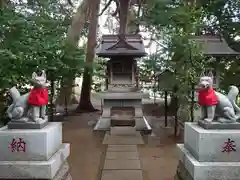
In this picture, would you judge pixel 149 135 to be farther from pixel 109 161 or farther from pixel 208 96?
pixel 208 96

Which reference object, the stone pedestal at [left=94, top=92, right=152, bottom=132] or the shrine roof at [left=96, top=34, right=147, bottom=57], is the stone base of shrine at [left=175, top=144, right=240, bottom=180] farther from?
the shrine roof at [left=96, top=34, right=147, bottom=57]

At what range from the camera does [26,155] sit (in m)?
4.19

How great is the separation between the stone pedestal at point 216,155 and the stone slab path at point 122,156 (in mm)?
1907

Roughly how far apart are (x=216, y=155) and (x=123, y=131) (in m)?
6.60

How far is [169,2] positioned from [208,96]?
6868mm

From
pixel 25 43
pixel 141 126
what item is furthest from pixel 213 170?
pixel 141 126

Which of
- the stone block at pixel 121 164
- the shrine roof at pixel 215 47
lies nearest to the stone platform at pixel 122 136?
the stone block at pixel 121 164

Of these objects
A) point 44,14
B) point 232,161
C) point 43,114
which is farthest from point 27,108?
point 44,14

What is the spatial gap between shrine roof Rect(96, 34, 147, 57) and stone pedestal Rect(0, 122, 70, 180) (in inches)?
264

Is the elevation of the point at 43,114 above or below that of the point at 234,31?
below

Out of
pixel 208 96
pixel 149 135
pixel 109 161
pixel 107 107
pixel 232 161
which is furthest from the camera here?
pixel 107 107

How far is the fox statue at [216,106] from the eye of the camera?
427 centimetres

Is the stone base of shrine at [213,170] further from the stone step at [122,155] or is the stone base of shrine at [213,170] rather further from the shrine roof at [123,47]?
the shrine roof at [123,47]

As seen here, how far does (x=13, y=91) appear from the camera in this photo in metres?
4.62
